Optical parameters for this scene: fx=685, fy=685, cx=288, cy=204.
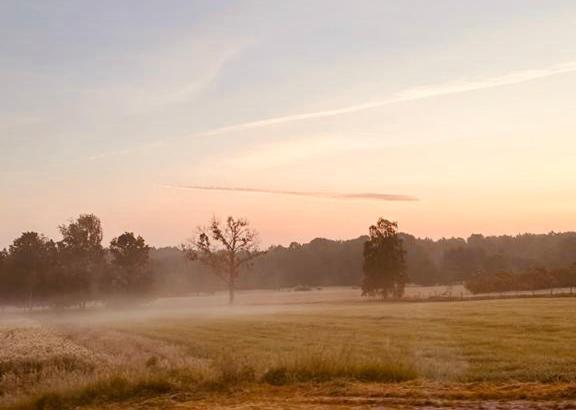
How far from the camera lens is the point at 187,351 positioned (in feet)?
102

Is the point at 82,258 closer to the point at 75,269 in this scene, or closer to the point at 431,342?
the point at 75,269

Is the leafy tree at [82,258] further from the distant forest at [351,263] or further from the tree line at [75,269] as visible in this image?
the distant forest at [351,263]

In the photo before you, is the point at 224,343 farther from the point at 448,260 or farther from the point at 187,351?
the point at 448,260

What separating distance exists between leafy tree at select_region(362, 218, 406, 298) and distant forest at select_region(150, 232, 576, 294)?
3182cm

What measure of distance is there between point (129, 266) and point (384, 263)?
36.8 m

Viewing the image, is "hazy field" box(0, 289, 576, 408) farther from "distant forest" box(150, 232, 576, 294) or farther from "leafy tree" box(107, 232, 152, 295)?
"distant forest" box(150, 232, 576, 294)

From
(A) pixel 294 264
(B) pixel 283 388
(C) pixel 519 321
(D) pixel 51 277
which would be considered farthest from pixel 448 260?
(B) pixel 283 388

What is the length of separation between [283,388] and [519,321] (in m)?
25.5

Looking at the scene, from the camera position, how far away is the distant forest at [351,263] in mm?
128125

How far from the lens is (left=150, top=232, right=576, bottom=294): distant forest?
12812 centimetres

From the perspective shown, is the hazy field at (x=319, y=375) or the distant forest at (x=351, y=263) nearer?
the hazy field at (x=319, y=375)

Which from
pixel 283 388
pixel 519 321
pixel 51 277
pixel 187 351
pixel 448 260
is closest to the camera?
pixel 283 388

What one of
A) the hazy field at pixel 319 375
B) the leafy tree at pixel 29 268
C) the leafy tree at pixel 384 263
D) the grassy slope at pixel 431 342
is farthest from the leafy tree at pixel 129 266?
the hazy field at pixel 319 375

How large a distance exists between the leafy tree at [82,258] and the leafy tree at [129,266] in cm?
335
